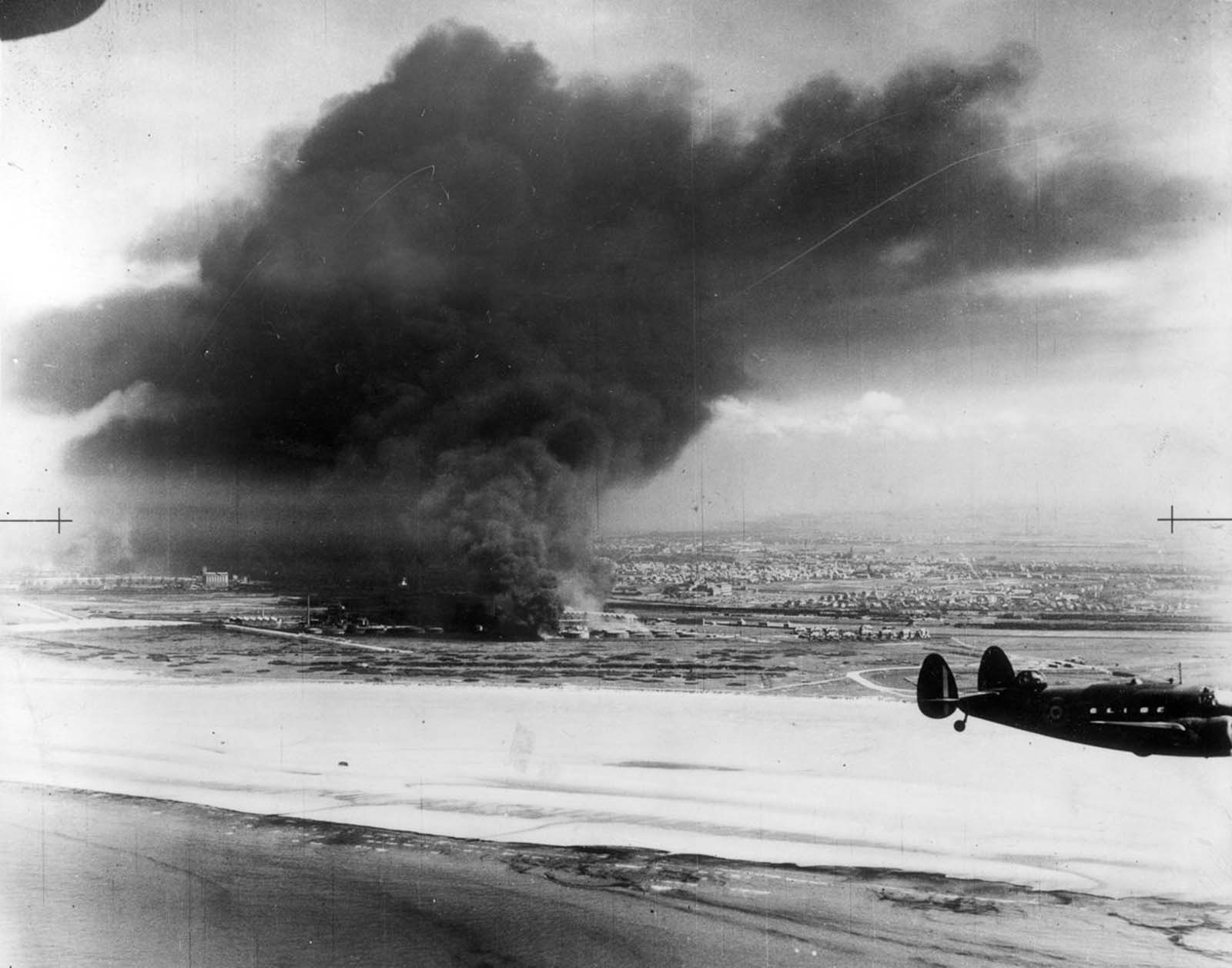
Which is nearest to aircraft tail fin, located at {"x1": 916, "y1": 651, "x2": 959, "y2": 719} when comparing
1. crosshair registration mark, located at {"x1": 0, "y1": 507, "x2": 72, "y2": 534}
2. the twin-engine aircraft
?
the twin-engine aircraft

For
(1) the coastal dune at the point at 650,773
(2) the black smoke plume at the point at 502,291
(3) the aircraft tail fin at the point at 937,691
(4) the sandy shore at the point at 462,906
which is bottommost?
(4) the sandy shore at the point at 462,906

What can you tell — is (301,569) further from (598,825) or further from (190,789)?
(598,825)

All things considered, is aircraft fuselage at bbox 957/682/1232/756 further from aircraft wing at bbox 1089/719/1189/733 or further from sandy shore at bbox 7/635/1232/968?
sandy shore at bbox 7/635/1232/968

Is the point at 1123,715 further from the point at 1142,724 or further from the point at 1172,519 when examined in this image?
the point at 1172,519

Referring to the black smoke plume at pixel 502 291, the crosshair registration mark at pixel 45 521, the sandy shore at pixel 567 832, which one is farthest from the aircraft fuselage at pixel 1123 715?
the crosshair registration mark at pixel 45 521

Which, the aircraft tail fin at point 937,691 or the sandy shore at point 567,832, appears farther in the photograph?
the aircraft tail fin at point 937,691

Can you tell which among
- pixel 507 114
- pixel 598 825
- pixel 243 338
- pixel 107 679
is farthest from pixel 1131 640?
pixel 107 679

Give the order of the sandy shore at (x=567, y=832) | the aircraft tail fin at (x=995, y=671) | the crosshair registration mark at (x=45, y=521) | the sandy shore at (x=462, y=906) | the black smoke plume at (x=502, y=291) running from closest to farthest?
1. the sandy shore at (x=462, y=906)
2. the sandy shore at (x=567, y=832)
3. the aircraft tail fin at (x=995, y=671)
4. the black smoke plume at (x=502, y=291)
5. the crosshair registration mark at (x=45, y=521)

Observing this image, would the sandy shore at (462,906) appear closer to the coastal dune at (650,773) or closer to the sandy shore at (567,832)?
the sandy shore at (567,832)
